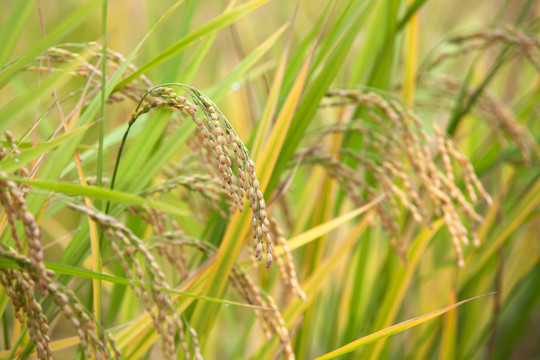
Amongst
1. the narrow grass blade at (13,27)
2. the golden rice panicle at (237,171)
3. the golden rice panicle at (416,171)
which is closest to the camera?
the golden rice panicle at (237,171)

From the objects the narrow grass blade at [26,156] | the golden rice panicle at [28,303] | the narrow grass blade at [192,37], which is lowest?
the golden rice panicle at [28,303]

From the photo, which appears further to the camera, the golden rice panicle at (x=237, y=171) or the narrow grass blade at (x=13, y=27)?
the narrow grass blade at (x=13, y=27)

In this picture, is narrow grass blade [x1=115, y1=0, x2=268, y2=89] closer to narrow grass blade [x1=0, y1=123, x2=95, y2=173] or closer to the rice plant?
the rice plant

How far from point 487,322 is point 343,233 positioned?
1.53 ft

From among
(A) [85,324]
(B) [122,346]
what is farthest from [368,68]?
(A) [85,324]

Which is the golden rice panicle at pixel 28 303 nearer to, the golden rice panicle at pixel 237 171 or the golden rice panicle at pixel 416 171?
the golden rice panicle at pixel 237 171

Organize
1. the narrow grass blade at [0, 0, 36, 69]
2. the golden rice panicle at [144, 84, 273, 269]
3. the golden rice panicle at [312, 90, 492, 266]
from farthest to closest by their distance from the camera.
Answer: the golden rice panicle at [312, 90, 492, 266] → the narrow grass blade at [0, 0, 36, 69] → the golden rice panicle at [144, 84, 273, 269]

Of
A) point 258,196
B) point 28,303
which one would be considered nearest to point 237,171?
point 258,196

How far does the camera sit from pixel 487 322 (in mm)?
1529

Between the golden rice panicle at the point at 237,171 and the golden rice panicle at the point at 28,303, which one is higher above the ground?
the golden rice panicle at the point at 237,171

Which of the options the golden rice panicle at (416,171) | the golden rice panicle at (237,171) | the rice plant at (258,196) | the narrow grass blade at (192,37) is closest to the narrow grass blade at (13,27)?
the rice plant at (258,196)

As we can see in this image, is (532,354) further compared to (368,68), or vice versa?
(532,354)

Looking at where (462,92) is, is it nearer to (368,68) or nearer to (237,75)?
(368,68)

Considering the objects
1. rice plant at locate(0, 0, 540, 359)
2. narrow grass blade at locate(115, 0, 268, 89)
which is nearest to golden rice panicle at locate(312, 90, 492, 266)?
rice plant at locate(0, 0, 540, 359)
